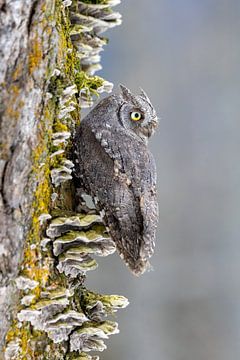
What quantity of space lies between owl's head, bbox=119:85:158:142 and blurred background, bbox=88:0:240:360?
137 centimetres

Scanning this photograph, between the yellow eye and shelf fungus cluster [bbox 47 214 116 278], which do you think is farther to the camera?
the yellow eye

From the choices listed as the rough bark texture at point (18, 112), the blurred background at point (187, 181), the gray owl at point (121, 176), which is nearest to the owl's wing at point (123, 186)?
the gray owl at point (121, 176)

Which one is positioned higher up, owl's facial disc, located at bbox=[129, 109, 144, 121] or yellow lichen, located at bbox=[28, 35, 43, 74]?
owl's facial disc, located at bbox=[129, 109, 144, 121]

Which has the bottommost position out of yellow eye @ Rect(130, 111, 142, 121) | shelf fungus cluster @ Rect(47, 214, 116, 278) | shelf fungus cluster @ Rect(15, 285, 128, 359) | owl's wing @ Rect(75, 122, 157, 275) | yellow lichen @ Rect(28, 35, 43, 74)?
shelf fungus cluster @ Rect(15, 285, 128, 359)

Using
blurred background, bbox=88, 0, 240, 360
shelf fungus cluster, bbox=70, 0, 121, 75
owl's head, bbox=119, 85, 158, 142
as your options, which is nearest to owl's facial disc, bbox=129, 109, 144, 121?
owl's head, bbox=119, 85, 158, 142

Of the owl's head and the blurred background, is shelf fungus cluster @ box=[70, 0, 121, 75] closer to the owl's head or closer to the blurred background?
the owl's head

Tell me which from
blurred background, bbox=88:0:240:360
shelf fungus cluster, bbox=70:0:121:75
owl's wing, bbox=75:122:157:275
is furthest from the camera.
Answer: blurred background, bbox=88:0:240:360

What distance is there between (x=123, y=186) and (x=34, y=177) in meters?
0.12

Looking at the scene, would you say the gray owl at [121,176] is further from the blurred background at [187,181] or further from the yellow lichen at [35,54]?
the blurred background at [187,181]

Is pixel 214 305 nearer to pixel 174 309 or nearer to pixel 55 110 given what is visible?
pixel 174 309

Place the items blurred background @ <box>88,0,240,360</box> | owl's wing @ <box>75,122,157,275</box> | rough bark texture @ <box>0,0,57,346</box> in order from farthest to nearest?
blurred background @ <box>88,0,240,360</box> < owl's wing @ <box>75,122,157,275</box> < rough bark texture @ <box>0,0,57,346</box>

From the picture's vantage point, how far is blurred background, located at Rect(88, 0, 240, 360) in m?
2.10

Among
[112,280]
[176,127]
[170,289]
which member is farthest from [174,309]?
[176,127]

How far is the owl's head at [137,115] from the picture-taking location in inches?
29.3
